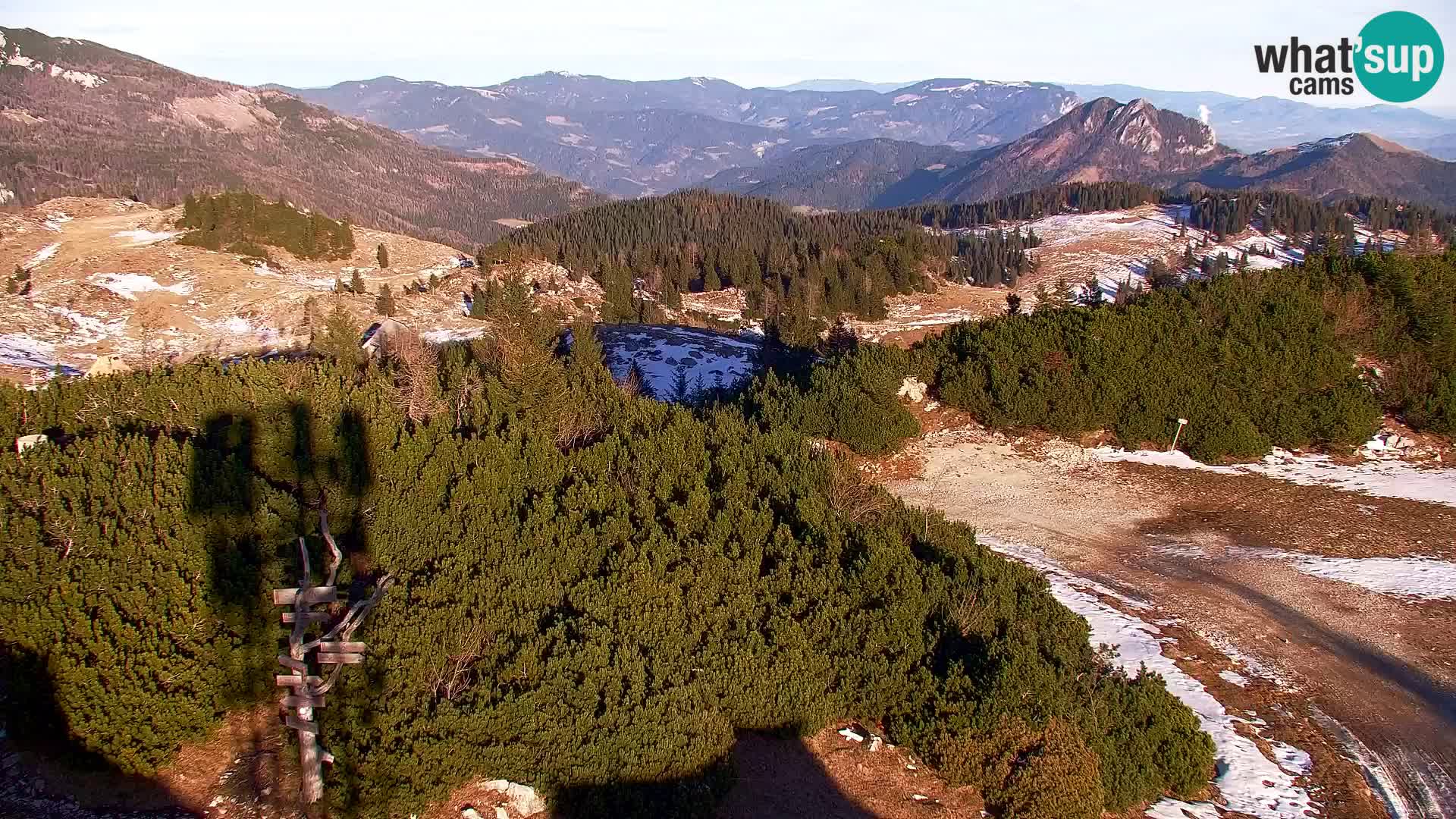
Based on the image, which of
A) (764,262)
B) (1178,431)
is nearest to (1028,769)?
(1178,431)

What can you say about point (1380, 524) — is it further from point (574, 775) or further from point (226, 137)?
point (226, 137)

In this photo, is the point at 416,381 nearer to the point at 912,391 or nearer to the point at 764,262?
the point at 912,391

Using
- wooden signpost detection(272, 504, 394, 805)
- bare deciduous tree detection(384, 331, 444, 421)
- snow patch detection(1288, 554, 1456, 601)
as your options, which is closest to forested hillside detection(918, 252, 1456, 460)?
snow patch detection(1288, 554, 1456, 601)

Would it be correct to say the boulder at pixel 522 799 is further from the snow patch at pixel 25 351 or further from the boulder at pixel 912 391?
the snow patch at pixel 25 351

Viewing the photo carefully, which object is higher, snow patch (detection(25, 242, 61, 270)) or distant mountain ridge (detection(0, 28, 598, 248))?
distant mountain ridge (detection(0, 28, 598, 248))

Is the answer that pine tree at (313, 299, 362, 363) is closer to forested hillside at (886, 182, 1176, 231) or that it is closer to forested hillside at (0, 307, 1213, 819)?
forested hillside at (0, 307, 1213, 819)

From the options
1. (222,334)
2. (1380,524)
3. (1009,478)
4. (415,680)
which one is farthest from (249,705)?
(222,334)
